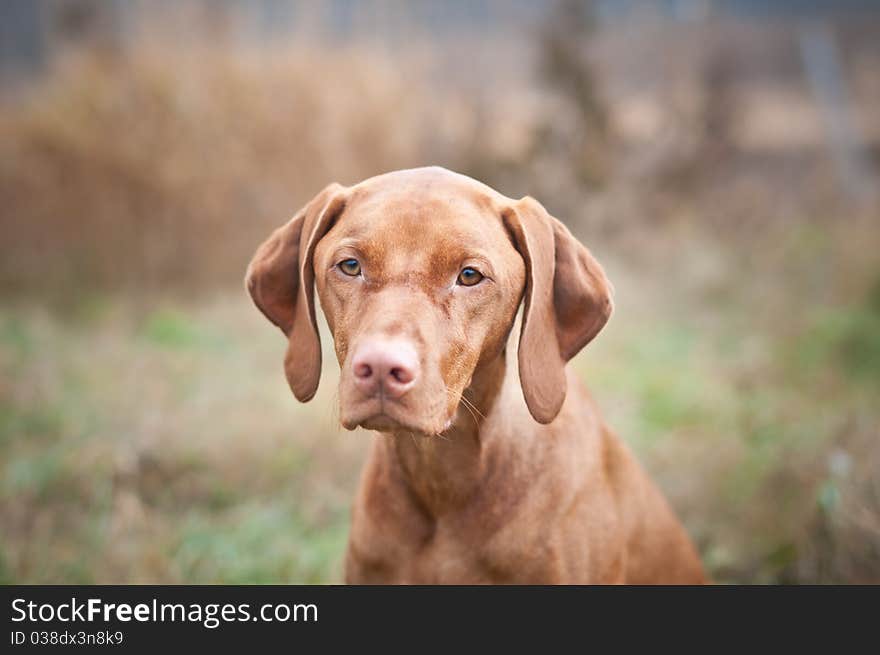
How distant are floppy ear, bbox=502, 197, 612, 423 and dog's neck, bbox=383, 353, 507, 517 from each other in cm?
18

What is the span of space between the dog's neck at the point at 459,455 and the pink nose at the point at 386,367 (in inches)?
22.6

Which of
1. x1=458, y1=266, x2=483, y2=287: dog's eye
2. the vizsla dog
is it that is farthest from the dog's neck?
x1=458, y1=266, x2=483, y2=287: dog's eye

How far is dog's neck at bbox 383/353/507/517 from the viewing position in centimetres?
301

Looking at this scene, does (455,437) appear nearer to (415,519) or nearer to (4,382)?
(415,519)

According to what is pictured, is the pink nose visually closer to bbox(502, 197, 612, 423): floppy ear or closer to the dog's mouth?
the dog's mouth

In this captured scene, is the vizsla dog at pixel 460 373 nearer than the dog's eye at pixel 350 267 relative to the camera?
Yes

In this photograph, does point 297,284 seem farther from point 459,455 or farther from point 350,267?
point 459,455

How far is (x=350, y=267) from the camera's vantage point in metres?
2.76

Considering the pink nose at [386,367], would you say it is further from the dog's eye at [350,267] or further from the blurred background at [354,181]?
the blurred background at [354,181]

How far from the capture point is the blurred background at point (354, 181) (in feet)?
15.9

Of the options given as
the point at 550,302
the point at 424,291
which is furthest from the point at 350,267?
the point at 550,302

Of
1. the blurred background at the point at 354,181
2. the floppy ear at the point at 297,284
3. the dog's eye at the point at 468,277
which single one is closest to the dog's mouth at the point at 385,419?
the dog's eye at the point at 468,277

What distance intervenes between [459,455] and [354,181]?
294 inches

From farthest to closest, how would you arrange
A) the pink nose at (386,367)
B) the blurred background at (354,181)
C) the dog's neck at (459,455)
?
the blurred background at (354,181), the dog's neck at (459,455), the pink nose at (386,367)
